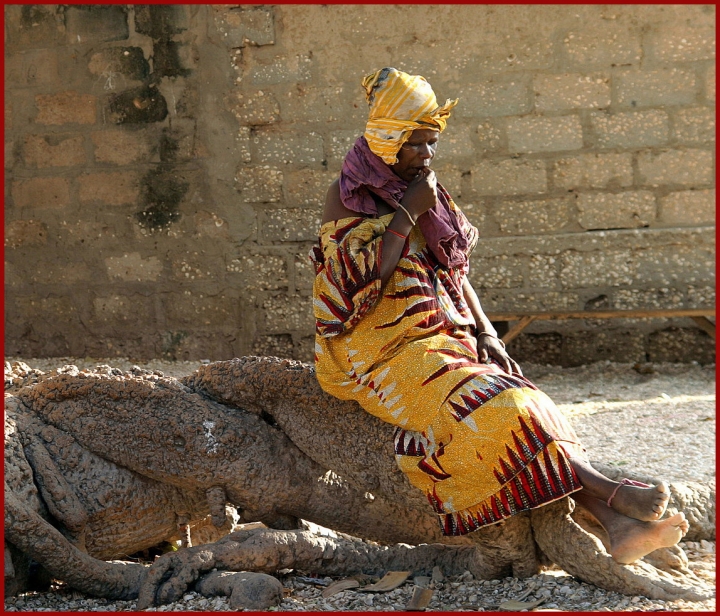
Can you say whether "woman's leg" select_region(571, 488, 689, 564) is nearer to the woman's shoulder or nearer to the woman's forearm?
the woman's forearm

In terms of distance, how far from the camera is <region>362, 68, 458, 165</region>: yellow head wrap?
3.11 m

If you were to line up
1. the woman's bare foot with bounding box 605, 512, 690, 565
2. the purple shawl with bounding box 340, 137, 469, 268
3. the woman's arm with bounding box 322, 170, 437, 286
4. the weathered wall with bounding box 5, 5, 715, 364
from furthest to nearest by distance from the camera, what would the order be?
the weathered wall with bounding box 5, 5, 715, 364, the purple shawl with bounding box 340, 137, 469, 268, the woman's arm with bounding box 322, 170, 437, 286, the woman's bare foot with bounding box 605, 512, 690, 565

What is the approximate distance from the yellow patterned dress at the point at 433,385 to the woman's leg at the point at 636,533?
160 mm

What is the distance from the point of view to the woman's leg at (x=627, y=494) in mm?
2709

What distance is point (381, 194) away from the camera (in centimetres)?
320

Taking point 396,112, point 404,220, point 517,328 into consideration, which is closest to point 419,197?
point 404,220

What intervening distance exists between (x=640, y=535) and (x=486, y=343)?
916 millimetres

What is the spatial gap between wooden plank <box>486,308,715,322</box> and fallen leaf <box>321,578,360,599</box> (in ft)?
11.9

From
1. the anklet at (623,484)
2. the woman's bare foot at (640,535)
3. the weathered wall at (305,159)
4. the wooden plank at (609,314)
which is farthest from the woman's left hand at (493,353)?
the weathered wall at (305,159)

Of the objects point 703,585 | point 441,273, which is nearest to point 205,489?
point 441,273

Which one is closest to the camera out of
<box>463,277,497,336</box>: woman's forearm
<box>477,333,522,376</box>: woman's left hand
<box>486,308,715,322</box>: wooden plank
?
<box>477,333,522,376</box>: woman's left hand

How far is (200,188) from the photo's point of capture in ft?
22.8

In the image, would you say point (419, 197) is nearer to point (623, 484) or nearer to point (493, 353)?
point (493, 353)

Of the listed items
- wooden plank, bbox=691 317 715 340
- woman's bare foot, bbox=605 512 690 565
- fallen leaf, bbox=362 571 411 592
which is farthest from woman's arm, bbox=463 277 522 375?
wooden plank, bbox=691 317 715 340
